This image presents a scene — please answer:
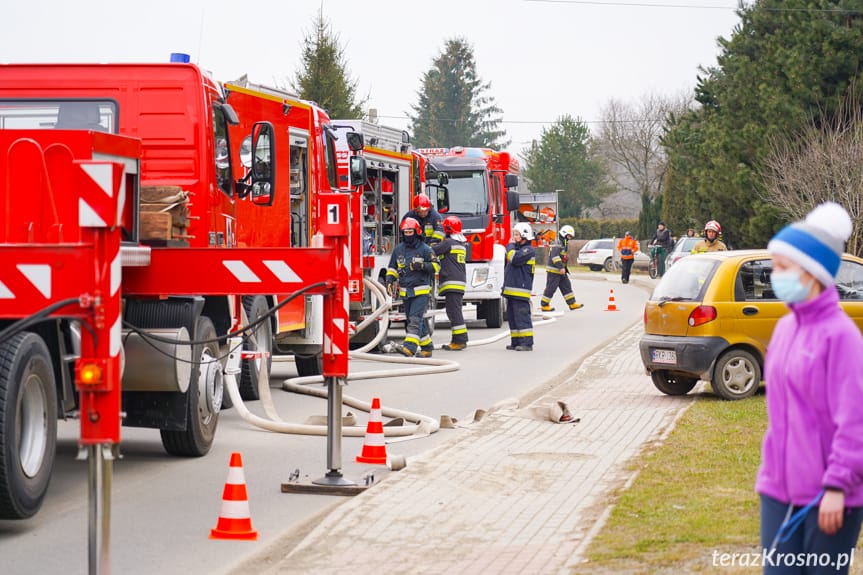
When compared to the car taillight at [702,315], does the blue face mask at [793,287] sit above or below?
above

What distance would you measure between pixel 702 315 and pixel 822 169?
18357 mm

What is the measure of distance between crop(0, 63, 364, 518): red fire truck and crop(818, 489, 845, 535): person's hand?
3.00 metres

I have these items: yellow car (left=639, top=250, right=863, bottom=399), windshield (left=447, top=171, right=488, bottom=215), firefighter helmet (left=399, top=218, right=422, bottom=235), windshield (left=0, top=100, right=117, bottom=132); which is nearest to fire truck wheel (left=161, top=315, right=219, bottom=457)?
windshield (left=0, top=100, right=117, bottom=132)

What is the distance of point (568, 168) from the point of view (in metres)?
88.9

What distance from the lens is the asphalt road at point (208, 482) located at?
662 centimetres

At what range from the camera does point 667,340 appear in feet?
41.4

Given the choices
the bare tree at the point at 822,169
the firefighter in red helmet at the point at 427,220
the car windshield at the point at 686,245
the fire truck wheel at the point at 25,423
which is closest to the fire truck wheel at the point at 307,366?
the firefighter in red helmet at the point at 427,220

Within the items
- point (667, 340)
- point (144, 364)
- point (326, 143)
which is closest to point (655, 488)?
point (144, 364)

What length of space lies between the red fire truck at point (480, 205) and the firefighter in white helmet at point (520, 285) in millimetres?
4048

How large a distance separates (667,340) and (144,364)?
5873mm

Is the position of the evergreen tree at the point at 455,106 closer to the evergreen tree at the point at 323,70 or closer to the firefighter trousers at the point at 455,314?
the evergreen tree at the point at 323,70

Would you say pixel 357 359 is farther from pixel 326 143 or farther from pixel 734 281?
pixel 734 281

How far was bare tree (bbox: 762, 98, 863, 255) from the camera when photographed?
1129 inches

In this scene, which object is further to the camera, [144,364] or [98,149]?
[144,364]
